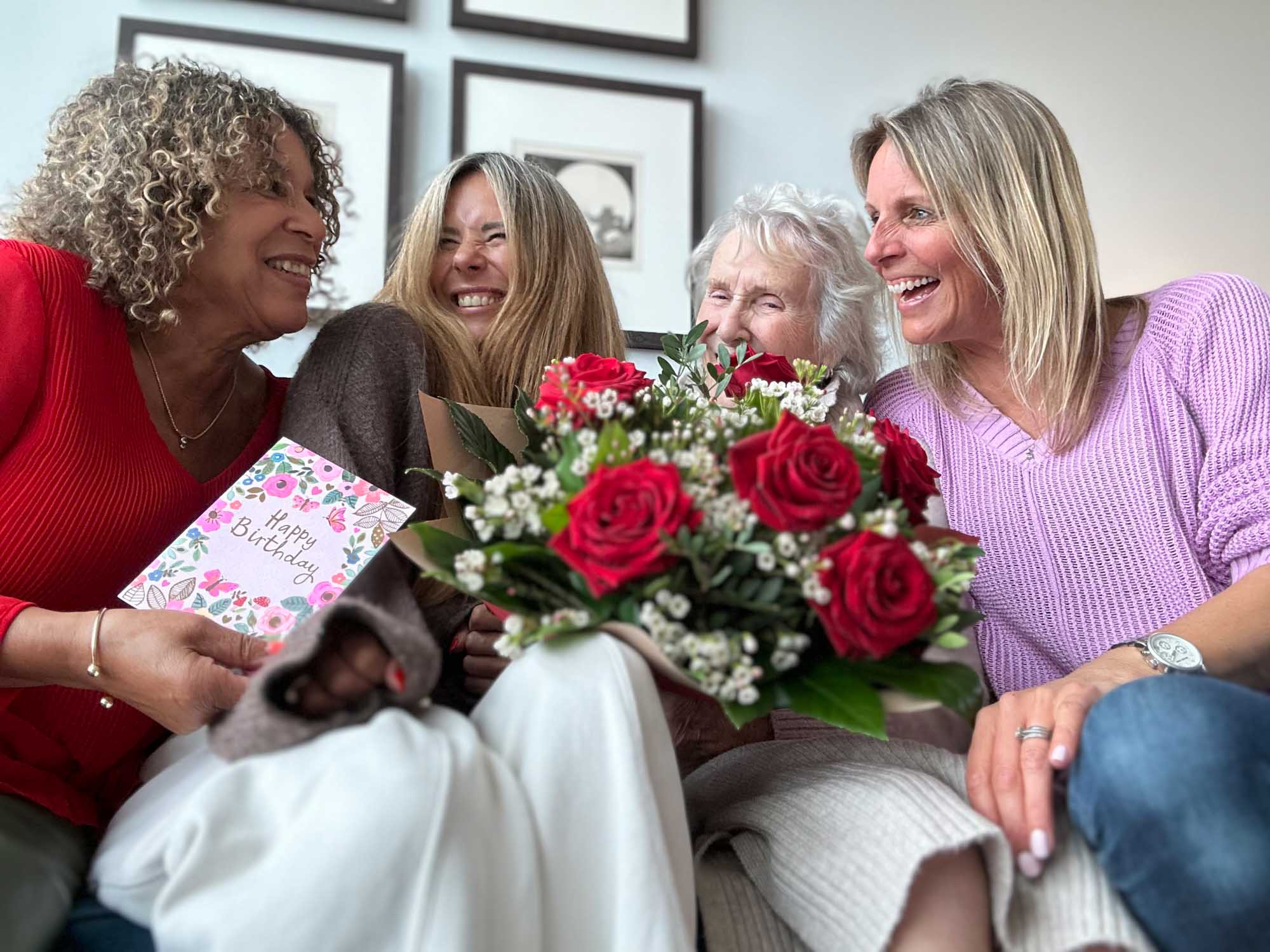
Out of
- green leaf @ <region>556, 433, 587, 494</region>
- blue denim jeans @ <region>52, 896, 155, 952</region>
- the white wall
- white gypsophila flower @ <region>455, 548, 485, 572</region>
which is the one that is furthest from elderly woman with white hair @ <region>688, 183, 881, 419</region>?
blue denim jeans @ <region>52, 896, 155, 952</region>

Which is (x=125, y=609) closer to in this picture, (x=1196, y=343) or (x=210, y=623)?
(x=210, y=623)

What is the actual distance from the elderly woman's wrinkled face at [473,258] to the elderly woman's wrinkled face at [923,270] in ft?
1.77

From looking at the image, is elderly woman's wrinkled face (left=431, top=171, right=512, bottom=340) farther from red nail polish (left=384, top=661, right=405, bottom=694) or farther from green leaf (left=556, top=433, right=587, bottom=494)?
A: red nail polish (left=384, top=661, right=405, bottom=694)

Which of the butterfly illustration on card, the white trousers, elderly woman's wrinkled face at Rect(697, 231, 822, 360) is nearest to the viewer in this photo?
the white trousers

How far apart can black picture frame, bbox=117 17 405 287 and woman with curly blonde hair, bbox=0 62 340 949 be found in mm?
637

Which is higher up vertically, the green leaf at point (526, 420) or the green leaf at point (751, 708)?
the green leaf at point (526, 420)

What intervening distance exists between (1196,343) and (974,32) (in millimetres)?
1461

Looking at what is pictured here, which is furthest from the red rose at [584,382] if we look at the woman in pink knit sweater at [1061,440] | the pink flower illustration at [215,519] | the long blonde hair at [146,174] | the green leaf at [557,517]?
the long blonde hair at [146,174]

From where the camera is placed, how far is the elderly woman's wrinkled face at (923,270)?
138cm

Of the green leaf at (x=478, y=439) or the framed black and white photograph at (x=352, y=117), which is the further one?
the framed black and white photograph at (x=352, y=117)

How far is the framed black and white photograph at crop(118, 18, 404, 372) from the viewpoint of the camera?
1.98 m

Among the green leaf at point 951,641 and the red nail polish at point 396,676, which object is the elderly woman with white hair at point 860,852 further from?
the red nail polish at point 396,676

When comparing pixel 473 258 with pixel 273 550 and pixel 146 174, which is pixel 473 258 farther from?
pixel 273 550

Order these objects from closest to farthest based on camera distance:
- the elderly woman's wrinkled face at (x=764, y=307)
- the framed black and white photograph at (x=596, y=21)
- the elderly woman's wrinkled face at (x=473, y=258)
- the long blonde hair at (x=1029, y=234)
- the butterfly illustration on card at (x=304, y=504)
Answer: the butterfly illustration on card at (x=304, y=504) < the long blonde hair at (x=1029, y=234) < the elderly woman's wrinkled face at (x=473, y=258) < the elderly woman's wrinkled face at (x=764, y=307) < the framed black and white photograph at (x=596, y=21)
